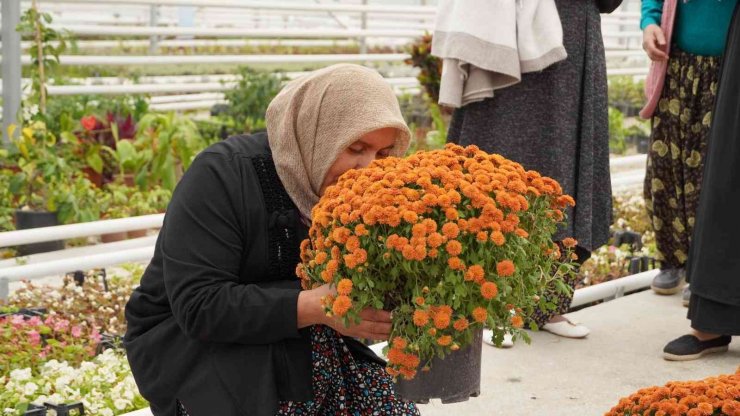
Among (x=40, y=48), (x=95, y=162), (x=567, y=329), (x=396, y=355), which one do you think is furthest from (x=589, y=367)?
(x=40, y=48)

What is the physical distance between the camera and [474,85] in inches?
144

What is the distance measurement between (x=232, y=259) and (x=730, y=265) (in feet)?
6.65

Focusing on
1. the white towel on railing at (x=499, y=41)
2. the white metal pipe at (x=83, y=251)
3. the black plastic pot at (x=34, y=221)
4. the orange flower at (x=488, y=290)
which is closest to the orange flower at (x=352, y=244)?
the orange flower at (x=488, y=290)

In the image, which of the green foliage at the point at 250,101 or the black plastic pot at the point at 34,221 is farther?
the green foliage at the point at 250,101

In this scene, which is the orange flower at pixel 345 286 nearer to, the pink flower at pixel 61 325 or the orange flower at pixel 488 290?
the orange flower at pixel 488 290

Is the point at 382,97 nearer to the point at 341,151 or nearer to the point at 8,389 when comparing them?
the point at 341,151

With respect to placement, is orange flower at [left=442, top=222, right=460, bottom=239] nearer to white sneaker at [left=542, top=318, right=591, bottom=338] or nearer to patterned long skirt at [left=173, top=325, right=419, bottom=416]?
patterned long skirt at [left=173, top=325, right=419, bottom=416]

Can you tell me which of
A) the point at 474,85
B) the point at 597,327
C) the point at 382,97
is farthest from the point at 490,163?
the point at 597,327

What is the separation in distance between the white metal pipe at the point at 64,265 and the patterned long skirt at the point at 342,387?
1.42 m

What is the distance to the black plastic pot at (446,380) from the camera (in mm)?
2131

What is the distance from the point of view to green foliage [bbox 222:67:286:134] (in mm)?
7008

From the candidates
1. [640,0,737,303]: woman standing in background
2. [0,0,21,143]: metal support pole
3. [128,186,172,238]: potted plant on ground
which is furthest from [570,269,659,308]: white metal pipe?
[0,0,21,143]: metal support pole

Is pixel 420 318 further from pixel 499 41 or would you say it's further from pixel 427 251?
pixel 499 41

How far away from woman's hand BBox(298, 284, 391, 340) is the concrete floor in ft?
3.95
